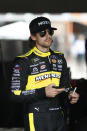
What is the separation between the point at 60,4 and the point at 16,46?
169 centimetres

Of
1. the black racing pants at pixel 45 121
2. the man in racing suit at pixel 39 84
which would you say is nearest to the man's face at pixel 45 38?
the man in racing suit at pixel 39 84

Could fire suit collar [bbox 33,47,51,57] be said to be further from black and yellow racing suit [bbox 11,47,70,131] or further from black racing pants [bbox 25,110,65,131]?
black racing pants [bbox 25,110,65,131]

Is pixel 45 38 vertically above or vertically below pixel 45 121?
above

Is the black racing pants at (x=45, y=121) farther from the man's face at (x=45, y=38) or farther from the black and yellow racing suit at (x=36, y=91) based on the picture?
the man's face at (x=45, y=38)

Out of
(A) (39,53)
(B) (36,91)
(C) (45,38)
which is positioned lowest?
(B) (36,91)

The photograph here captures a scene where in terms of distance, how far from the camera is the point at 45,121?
191cm

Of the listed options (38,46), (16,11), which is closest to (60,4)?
(16,11)

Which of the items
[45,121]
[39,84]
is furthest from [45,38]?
[45,121]

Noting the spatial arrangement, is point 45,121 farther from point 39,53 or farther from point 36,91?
point 39,53

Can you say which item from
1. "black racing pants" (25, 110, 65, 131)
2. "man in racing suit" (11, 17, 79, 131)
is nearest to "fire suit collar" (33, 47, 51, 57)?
"man in racing suit" (11, 17, 79, 131)

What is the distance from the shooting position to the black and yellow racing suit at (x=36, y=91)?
191 cm

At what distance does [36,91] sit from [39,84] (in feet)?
Result: 0.25

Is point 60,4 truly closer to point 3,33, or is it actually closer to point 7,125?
point 3,33

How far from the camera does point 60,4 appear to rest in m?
4.83
